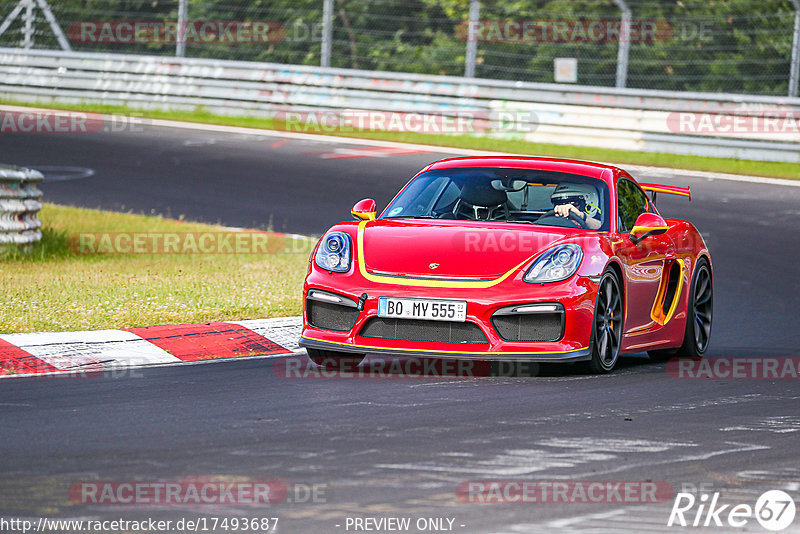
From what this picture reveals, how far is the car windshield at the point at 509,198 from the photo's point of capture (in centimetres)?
860

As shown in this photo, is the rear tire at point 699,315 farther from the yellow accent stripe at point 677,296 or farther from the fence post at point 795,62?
the fence post at point 795,62

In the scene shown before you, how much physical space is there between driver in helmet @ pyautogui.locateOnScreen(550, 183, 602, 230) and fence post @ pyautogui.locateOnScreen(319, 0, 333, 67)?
14.5m

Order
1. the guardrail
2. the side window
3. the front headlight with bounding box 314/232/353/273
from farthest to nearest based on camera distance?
the guardrail < the side window < the front headlight with bounding box 314/232/353/273

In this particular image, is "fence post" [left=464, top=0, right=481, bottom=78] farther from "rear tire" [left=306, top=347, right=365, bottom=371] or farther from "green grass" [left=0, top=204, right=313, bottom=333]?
"rear tire" [left=306, top=347, right=365, bottom=371]

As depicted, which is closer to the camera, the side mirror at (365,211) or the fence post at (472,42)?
the side mirror at (365,211)

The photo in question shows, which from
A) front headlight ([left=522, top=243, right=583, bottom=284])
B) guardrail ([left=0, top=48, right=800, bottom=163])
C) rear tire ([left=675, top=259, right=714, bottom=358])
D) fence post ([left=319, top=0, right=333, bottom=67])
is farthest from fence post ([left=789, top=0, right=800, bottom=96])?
front headlight ([left=522, top=243, right=583, bottom=284])

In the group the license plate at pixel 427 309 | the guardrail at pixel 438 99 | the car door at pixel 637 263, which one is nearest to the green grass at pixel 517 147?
the guardrail at pixel 438 99

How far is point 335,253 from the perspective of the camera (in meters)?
8.05

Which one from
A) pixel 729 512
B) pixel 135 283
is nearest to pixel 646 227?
pixel 729 512

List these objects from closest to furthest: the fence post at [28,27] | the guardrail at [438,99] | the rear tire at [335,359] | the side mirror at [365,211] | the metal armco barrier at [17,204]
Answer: the rear tire at [335,359], the side mirror at [365,211], the metal armco barrier at [17,204], the guardrail at [438,99], the fence post at [28,27]

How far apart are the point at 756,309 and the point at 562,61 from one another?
10785 millimetres

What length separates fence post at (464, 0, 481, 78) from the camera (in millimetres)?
21562

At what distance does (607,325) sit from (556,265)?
53 centimetres

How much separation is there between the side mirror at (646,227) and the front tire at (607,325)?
51 centimetres
